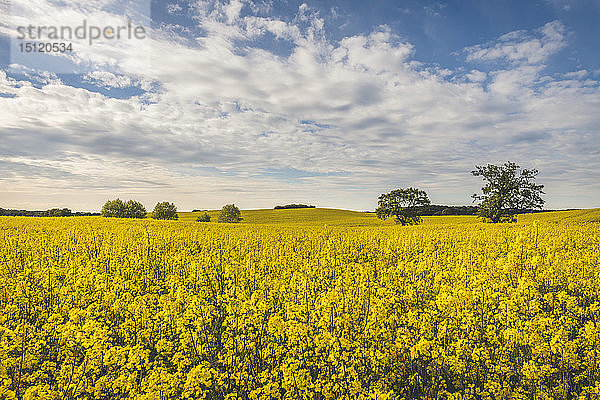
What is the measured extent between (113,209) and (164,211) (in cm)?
777

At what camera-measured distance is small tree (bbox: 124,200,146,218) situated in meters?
55.6

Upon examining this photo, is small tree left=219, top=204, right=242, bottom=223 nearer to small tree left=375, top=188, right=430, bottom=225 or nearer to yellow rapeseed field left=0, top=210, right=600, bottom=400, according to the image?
small tree left=375, top=188, right=430, bottom=225

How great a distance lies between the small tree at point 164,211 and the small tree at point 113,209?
191 inches

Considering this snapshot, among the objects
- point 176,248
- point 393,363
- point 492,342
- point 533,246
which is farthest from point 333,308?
point 176,248

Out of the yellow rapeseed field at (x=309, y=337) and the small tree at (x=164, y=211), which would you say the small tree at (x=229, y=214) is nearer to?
the small tree at (x=164, y=211)

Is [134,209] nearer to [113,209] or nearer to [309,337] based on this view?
[113,209]

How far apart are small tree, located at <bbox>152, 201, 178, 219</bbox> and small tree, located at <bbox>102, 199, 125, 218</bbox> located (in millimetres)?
4851

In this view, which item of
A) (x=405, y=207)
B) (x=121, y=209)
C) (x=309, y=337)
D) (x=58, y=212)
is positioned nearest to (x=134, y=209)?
(x=121, y=209)

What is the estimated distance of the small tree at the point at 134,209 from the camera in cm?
5562

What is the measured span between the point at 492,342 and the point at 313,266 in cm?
444

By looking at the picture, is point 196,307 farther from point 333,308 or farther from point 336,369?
point 336,369

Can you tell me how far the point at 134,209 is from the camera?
2228 inches

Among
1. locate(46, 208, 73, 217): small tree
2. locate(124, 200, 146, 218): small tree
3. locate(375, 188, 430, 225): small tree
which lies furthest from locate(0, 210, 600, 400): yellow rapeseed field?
locate(46, 208, 73, 217): small tree

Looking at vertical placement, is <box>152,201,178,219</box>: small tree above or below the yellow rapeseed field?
above
